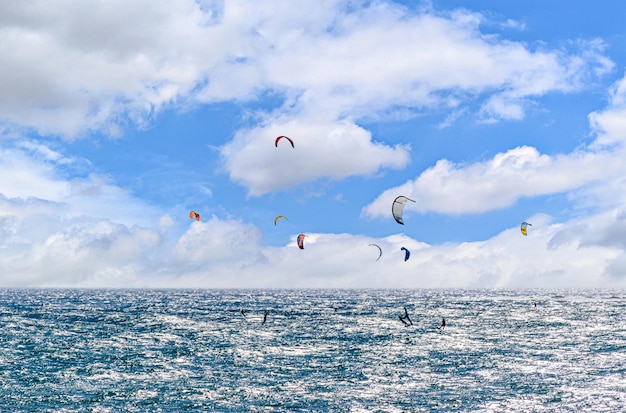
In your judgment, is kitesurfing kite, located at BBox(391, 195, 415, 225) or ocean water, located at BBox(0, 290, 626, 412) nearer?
ocean water, located at BBox(0, 290, 626, 412)

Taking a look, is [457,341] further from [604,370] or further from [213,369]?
→ [213,369]

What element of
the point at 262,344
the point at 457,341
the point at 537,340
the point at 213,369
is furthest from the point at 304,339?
the point at 537,340

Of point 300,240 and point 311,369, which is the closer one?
point 311,369

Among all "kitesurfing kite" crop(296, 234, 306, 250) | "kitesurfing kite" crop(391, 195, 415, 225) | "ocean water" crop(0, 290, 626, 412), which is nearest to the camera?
"ocean water" crop(0, 290, 626, 412)

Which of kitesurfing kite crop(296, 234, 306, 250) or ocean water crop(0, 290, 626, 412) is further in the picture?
kitesurfing kite crop(296, 234, 306, 250)

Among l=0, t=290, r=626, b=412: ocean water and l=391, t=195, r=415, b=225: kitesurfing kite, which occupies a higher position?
l=391, t=195, r=415, b=225: kitesurfing kite

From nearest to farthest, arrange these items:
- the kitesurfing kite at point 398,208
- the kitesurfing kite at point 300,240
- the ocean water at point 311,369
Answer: the ocean water at point 311,369, the kitesurfing kite at point 398,208, the kitesurfing kite at point 300,240

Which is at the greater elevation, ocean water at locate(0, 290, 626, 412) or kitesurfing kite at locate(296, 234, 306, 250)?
kitesurfing kite at locate(296, 234, 306, 250)

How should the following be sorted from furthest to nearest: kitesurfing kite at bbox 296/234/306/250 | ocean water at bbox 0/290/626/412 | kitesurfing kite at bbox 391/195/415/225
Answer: kitesurfing kite at bbox 296/234/306/250, kitesurfing kite at bbox 391/195/415/225, ocean water at bbox 0/290/626/412

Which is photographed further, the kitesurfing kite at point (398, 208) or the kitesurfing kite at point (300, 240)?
the kitesurfing kite at point (300, 240)

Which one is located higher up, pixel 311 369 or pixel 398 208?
pixel 398 208

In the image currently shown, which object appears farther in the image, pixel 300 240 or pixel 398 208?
pixel 300 240

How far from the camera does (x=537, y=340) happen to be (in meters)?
67.8

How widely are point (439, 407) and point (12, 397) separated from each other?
26945mm
